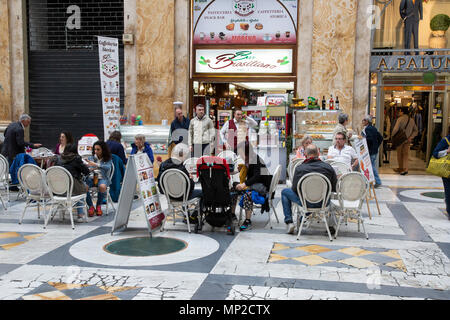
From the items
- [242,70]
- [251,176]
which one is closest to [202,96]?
[242,70]

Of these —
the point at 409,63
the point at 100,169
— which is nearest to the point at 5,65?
the point at 100,169

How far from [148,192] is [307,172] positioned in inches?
89.5

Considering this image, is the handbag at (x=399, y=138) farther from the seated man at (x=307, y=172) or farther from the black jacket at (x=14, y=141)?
the black jacket at (x=14, y=141)

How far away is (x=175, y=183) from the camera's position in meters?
6.65

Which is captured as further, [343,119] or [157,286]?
[343,119]

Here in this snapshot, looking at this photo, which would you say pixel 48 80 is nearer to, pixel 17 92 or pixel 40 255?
pixel 17 92

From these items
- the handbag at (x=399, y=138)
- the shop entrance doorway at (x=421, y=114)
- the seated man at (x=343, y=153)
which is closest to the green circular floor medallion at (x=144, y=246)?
the seated man at (x=343, y=153)

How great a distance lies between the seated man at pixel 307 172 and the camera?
6.33 metres

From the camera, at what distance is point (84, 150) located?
965 centimetres

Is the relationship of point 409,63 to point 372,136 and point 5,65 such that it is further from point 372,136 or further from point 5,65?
point 5,65

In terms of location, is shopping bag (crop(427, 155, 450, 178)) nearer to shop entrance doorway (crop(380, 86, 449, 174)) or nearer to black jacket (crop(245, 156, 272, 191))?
black jacket (crop(245, 156, 272, 191))

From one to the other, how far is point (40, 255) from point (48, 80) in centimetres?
949

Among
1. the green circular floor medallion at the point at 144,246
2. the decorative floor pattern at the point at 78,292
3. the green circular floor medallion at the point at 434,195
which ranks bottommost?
the green circular floor medallion at the point at 434,195

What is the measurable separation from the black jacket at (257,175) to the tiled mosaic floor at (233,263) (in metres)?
0.72
